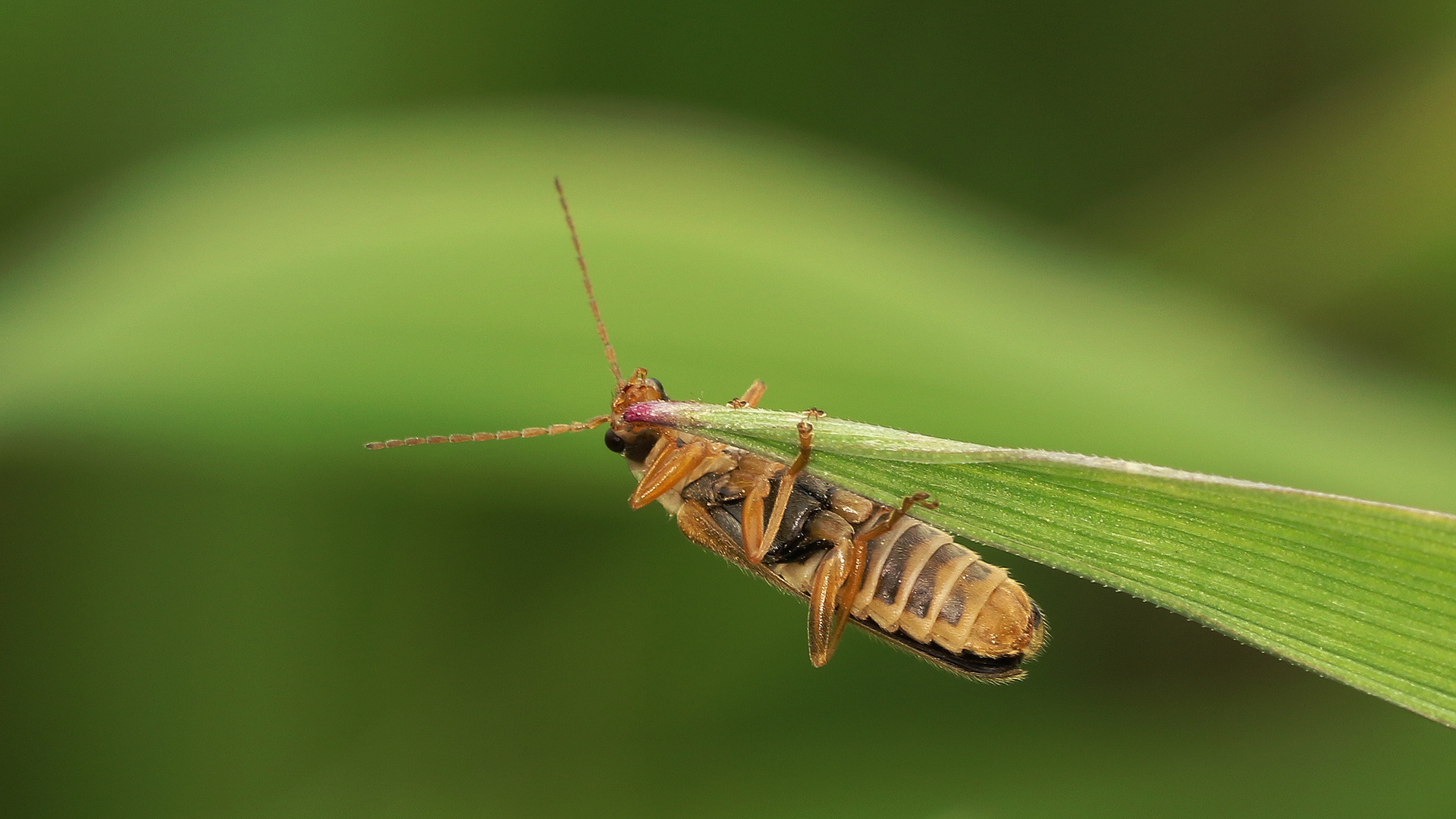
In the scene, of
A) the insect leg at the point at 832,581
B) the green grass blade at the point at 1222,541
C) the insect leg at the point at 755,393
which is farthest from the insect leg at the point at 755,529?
the green grass blade at the point at 1222,541

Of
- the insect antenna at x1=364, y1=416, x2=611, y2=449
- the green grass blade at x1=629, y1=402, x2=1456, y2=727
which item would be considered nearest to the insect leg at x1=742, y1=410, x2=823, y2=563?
the insect antenna at x1=364, y1=416, x2=611, y2=449

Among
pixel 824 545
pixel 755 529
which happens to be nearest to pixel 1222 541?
pixel 824 545

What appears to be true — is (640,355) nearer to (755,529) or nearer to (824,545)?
(755,529)

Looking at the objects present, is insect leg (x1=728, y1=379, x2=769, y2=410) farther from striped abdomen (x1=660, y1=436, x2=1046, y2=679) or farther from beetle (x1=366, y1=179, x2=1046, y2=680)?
striped abdomen (x1=660, y1=436, x2=1046, y2=679)

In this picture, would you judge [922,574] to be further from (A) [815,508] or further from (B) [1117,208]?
(B) [1117,208]

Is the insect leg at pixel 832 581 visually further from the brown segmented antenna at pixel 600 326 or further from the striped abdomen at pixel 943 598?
the brown segmented antenna at pixel 600 326

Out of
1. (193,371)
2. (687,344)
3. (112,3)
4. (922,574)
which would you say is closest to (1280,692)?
(922,574)
